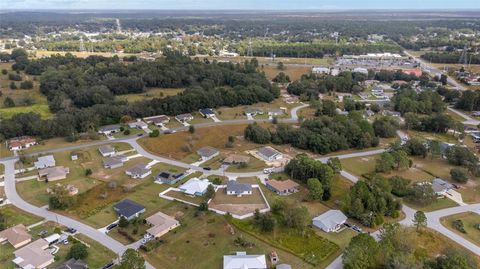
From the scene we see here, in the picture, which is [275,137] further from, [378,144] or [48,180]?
[48,180]

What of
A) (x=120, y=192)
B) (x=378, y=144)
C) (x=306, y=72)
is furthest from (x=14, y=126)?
(x=306, y=72)

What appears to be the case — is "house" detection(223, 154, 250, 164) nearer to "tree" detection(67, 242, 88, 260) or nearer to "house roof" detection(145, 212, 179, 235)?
"house roof" detection(145, 212, 179, 235)

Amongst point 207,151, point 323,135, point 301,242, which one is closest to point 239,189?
point 301,242

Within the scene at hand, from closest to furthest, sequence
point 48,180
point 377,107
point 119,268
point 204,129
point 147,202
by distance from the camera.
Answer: point 119,268
point 147,202
point 48,180
point 204,129
point 377,107

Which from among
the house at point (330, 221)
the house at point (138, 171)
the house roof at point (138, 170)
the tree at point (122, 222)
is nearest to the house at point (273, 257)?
the house at point (330, 221)

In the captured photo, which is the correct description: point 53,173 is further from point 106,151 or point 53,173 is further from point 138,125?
point 138,125

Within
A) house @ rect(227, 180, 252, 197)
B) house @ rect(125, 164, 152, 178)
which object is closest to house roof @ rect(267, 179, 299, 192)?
house @ rect(227, 180, 252, 197)

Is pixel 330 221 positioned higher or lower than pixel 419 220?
lower
